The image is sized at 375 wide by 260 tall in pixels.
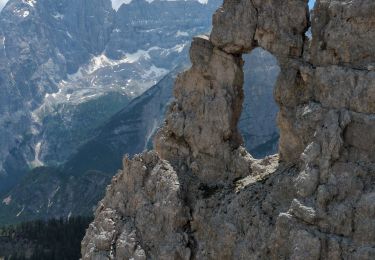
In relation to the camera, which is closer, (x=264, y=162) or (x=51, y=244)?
(x=264, y=162)

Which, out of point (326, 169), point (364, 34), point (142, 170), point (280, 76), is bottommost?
point (142, 170)

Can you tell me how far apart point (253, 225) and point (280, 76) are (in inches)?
357

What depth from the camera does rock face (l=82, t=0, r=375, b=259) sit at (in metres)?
33.0

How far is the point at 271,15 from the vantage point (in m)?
40.5

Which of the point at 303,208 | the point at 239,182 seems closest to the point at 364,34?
the point at 303,208

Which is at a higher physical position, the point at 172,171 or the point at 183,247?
the point at 172,171

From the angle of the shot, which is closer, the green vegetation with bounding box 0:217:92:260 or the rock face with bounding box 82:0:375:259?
the rock face with bounding box 82:0:375:259

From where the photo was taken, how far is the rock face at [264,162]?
108 feet

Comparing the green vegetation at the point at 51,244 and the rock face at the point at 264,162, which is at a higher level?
the rock face at the point at 264,162

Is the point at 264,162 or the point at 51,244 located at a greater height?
the point at 264,162

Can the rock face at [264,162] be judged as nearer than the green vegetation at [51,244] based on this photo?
Yes

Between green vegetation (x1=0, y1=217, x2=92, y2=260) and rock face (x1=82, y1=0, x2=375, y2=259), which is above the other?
rock face (x1=82, y1=0, x2=375, y2=259)

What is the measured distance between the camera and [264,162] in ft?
142

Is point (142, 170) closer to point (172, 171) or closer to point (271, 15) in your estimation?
point (172, 171)
